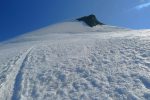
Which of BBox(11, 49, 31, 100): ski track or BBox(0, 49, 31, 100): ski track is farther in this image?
BBox(0, 49, 31, 100): ski track

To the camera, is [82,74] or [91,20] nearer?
[82,74]

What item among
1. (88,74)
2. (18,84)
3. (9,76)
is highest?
(9,76)

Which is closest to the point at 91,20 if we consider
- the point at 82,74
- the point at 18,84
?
the point at 82,74

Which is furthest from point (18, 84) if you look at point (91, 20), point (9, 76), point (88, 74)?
point (91, 20)

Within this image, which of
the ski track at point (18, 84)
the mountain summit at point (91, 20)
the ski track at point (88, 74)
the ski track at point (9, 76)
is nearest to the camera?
the ski track at point (88, 74)

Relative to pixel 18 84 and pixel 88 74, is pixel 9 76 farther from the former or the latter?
pixel 88 74

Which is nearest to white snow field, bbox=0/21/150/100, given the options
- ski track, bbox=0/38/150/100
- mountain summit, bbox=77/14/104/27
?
ski track, bbox=0/38/150/100

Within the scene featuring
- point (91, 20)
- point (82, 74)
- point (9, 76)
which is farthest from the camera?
point (91, 20)

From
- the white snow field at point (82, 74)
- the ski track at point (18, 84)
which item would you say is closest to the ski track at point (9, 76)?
the white snow field at point (82, 74)

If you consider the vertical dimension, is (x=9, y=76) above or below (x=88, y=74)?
above

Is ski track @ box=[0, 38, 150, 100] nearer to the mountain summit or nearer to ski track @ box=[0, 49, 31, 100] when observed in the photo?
ski track @ box=[0, 49, 31, 100]

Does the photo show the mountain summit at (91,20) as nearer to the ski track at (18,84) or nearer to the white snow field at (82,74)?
the white snow field at (82,74)

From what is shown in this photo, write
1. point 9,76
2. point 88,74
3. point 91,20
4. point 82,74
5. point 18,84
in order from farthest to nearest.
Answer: point 91,20
point 9,76
point 82,74
point 88,74
point 18,84

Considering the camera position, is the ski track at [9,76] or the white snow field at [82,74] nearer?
the white snow field at [82,74]
